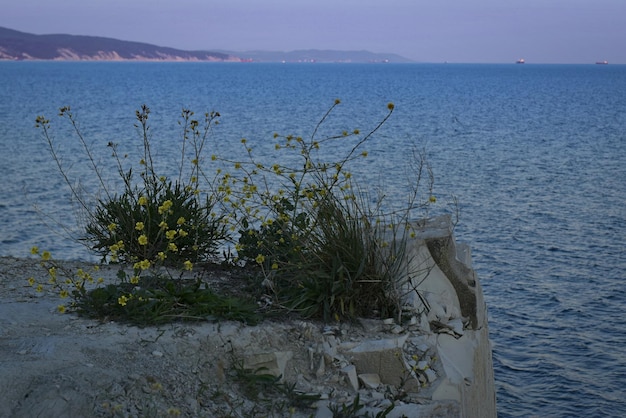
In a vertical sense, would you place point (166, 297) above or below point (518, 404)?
above

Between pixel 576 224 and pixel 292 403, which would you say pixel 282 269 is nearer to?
pixel 292 403

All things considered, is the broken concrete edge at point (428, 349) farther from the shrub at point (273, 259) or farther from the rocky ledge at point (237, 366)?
the shrub at point (273, 259)

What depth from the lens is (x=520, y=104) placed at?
201 ft

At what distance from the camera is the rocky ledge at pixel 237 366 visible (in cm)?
437

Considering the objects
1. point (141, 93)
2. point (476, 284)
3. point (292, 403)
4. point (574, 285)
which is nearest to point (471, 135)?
point (574, 285)

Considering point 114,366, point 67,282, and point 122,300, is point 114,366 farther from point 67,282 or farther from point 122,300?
point 67,282

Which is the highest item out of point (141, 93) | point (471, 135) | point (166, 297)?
→ point (166, 297)

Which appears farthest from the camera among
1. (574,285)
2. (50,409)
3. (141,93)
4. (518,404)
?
(141,93)

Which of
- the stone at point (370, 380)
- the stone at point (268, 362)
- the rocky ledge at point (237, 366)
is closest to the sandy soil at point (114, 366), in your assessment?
the rocky ledge at point (237, 366)

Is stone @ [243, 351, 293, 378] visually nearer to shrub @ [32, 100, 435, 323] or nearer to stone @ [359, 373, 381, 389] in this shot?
shrub @ [32, 100, 435, 323]

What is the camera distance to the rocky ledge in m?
4.37

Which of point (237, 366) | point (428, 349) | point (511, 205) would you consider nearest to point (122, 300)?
point (237, 366)

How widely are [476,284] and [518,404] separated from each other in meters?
3.40

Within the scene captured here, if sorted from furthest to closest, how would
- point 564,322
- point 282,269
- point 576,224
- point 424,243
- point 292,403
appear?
point 576,224 → point 564,322 → point 424,243 → point 282,269 → point 292,403
